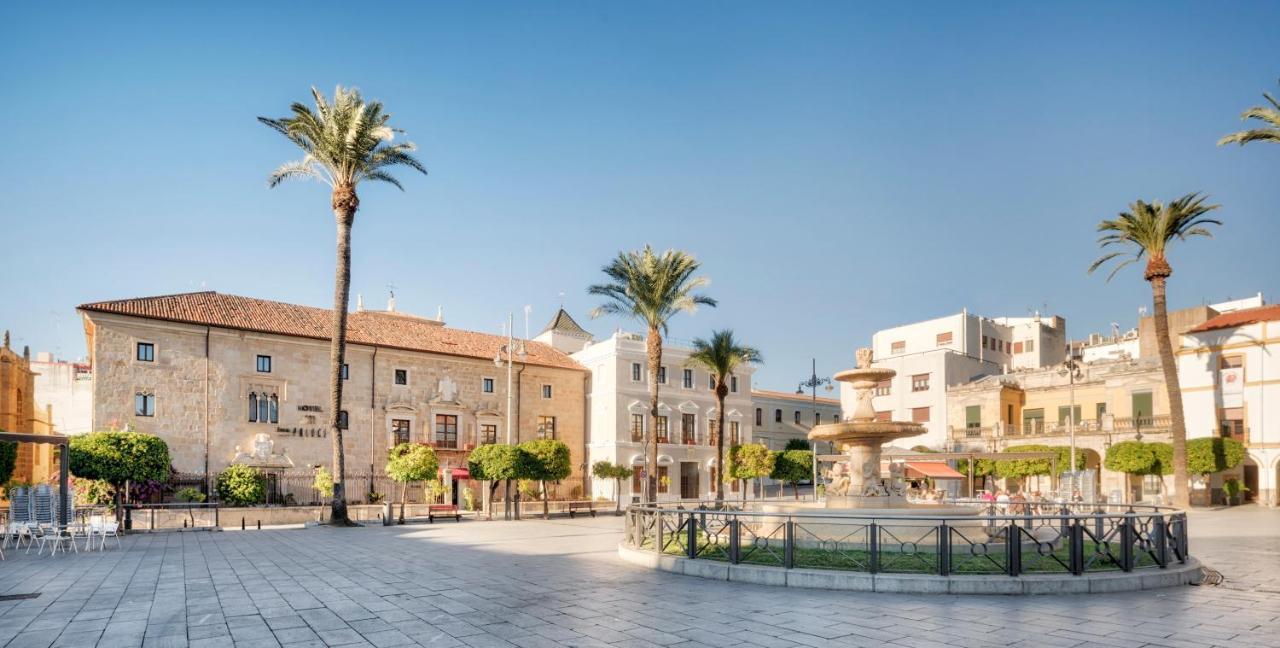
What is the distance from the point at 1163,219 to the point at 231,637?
3975 cm

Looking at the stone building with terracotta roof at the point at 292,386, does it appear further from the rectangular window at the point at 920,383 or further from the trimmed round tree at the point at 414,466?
the rectangular window at the point at 920,383

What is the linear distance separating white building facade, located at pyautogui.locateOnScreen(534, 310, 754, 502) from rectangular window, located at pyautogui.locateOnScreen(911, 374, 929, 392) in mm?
13767

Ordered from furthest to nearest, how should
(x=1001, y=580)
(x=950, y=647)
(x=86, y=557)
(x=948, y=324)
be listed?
(x=948, y=324) < (x=86, y=557) < (x=1001, y=580) < (x=950, y=647)

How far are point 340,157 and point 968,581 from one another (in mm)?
24759

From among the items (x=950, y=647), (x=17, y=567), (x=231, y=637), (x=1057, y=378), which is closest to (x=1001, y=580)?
(x=950, y=647)

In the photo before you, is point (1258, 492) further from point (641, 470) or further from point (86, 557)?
point (86, 557)

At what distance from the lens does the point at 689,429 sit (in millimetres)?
50094

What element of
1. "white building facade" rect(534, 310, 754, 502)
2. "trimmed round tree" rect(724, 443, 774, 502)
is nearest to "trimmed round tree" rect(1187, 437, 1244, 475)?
"trimmed round tree" rect(724, 443, 774, 502)

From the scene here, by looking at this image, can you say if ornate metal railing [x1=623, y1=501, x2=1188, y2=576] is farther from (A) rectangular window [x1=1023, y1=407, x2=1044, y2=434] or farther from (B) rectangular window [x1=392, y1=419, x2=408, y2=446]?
(A) rectangular window [x1=1023, y1=407, x2=1044, y2=434]

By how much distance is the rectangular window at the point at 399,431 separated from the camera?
40.4 metres

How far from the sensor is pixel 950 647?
814 cm

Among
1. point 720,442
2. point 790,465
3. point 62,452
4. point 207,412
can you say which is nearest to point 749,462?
point 790,465

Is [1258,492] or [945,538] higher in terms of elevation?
[945,538]

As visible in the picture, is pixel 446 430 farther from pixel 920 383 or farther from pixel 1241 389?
pixel 1241 389
